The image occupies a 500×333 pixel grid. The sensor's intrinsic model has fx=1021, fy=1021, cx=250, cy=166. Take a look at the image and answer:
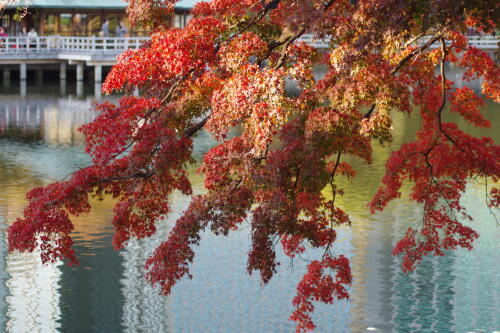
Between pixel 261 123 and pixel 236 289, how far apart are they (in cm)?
541

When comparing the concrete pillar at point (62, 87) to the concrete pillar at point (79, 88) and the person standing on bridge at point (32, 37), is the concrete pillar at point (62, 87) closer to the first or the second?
the concrete pillar at point (79, 88)

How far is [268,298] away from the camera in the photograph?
1307cm

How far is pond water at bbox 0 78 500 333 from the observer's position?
40.1ft

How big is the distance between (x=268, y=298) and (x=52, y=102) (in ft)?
79.9

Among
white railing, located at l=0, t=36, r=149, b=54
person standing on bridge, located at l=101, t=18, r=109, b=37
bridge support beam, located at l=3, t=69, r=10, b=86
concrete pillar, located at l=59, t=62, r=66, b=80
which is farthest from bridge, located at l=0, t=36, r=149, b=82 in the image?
person standing on bridge, located at l=101, t=18, r=109, b=37

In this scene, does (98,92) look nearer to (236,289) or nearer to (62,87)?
(62,87)

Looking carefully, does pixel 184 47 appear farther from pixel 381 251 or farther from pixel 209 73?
pixel 381 251

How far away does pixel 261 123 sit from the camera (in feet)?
27.3

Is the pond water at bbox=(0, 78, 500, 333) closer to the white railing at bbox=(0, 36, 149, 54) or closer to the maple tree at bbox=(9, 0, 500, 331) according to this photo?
the maple tree at bbox=(9, 0, 500, 331)

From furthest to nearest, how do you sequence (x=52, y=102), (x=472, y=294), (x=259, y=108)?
(x=52, y=102) → (x=472, y=294) → (x=259, y=108)

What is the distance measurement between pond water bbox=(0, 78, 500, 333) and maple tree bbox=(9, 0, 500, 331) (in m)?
1.82

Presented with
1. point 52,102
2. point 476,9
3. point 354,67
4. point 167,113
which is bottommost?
point 52,102

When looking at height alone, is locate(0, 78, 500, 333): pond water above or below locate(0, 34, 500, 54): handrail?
below

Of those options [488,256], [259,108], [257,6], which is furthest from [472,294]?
[259,108]
